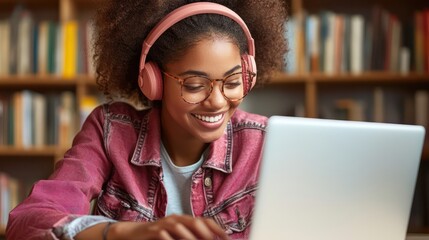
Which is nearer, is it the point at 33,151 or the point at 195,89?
the point at 195,89

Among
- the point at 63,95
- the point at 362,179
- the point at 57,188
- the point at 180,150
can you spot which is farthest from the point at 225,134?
the point at 63,95

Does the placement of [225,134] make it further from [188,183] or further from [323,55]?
[323,55]

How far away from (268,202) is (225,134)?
0.56 meters

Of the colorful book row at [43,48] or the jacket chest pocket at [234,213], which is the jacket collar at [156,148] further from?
the colorful book row at [43,48]

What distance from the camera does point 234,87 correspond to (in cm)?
132

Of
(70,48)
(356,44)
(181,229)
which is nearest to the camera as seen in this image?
(181,229)

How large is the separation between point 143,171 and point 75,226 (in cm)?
38

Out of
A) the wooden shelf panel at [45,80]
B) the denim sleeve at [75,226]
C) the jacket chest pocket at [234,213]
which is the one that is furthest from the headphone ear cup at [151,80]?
the wooden shelf panel at [45,80]

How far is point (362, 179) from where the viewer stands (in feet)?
3.23

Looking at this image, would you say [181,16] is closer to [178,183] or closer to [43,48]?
[178,183]

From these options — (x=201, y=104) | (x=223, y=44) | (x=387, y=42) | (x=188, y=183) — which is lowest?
(x=188, y=183)

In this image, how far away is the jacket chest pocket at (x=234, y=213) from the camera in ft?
4.50

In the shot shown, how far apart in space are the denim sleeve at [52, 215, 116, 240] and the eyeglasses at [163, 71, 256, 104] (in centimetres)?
34

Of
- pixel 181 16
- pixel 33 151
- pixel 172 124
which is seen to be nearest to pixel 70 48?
pixel 33 151
